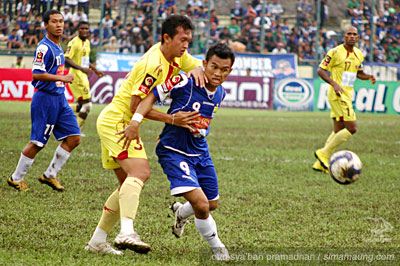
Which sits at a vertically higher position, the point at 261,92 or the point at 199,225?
the point at 199,225

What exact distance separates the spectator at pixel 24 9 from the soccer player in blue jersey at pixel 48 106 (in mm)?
18250

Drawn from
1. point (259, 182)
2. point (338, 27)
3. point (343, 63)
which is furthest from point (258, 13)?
point (259, 182)

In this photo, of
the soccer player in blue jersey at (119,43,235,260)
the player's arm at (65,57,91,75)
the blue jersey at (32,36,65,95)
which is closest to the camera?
the soccer player in blue jersey at (119,43,235,260)

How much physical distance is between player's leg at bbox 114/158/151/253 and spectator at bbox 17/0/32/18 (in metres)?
21.3

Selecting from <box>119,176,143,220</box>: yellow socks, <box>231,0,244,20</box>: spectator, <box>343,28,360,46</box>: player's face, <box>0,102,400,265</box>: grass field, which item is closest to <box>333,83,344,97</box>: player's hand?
<box>343,28,360,46</box>: player's face

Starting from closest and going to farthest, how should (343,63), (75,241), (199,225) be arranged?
(199,225)
(75,241)
(343,63)

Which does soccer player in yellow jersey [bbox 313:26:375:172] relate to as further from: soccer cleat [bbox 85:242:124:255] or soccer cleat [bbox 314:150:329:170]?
soccer cleat [bbox 85:242:124:255]

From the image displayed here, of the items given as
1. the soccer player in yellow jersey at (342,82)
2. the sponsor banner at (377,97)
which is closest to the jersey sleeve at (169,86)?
the soccer player in yellow jersey at (342,82)

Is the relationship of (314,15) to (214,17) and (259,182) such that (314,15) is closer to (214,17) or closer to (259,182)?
(214,17)

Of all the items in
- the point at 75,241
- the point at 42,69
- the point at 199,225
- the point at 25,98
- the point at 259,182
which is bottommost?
the point at 25,98

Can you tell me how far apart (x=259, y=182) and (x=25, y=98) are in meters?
15.5

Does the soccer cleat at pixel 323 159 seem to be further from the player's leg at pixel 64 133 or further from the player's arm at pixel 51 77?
the player's arm at pixel 51 77

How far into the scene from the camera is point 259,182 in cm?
779

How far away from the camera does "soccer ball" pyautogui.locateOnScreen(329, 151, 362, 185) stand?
573 cm
